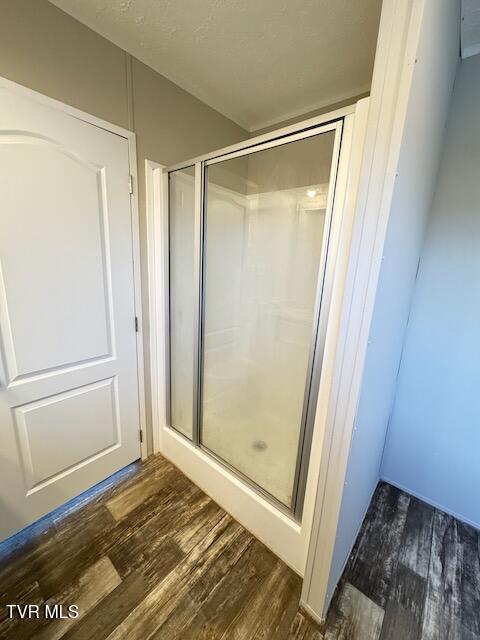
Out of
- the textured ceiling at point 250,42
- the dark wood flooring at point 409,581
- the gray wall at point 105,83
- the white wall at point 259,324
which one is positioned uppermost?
the textured ceiling at point 250,42

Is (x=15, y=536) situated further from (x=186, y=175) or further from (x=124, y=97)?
(x=124, y=97)

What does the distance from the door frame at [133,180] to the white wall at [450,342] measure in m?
1.69

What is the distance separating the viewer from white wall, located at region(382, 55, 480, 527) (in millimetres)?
1352

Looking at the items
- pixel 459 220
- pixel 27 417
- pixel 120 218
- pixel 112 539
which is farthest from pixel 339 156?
pixel 112 539

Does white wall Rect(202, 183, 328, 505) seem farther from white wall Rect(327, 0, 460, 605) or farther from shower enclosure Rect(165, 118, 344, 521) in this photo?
white wall Rect(327, 0, 460, 605)

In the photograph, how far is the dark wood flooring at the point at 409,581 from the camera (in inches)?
41.6

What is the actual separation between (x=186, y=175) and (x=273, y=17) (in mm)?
784

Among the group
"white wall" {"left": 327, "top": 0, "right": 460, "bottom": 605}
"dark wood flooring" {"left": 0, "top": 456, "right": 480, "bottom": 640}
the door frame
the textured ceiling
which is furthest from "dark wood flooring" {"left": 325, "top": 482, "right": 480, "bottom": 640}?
the textured ceiling

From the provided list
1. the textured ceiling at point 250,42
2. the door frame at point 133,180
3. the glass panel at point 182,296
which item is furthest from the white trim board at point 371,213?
the door frame at point 133,180

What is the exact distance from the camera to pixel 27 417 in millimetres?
1303

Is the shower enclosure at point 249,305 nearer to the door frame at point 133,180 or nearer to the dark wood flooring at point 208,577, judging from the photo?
the door frame at point 133,180

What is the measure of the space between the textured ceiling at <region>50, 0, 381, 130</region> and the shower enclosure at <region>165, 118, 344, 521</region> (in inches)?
21.2

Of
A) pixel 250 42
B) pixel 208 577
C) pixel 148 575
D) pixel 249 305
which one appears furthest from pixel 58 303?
pixel 250 42

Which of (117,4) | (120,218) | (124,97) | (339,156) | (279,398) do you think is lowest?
(279,398)
